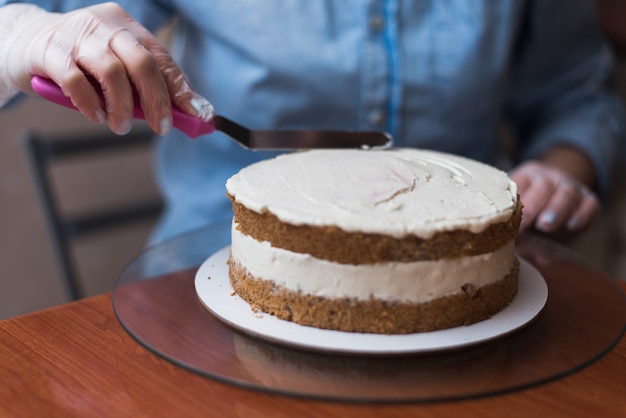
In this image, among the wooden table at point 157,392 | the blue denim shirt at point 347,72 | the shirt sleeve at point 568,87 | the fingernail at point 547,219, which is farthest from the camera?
the shirt sleeve at point 568,87

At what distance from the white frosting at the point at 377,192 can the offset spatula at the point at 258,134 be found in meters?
0.05

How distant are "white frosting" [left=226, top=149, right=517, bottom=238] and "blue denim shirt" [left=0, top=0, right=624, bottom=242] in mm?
340

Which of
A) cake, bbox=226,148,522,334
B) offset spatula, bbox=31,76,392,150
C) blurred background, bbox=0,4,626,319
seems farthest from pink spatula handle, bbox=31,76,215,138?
blurred background, bbox=0,4,626,319

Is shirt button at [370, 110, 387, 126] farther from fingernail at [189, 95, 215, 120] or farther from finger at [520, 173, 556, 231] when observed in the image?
fingernail at [189, 95, 215, 120]

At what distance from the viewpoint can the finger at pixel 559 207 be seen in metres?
1.00

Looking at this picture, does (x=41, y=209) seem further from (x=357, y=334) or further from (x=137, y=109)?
(x=357, y=334)

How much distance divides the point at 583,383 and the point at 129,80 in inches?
21.9

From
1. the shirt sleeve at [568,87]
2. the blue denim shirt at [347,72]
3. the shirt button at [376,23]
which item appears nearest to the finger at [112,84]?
the blue denim shirt at [347,72]

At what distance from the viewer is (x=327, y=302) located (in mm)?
673

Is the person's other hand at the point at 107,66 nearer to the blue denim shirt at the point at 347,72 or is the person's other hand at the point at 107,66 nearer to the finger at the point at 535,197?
the blue denim shirt at the point at 347,72

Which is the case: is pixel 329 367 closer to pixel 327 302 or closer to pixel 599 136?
pixel 327 302

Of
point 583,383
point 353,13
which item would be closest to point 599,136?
point 353,13

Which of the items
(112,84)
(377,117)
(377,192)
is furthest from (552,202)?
(112,84)

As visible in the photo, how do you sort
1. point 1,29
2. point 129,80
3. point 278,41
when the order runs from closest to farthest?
1. point 129,80
2. point 1,29
3. point 278,41
